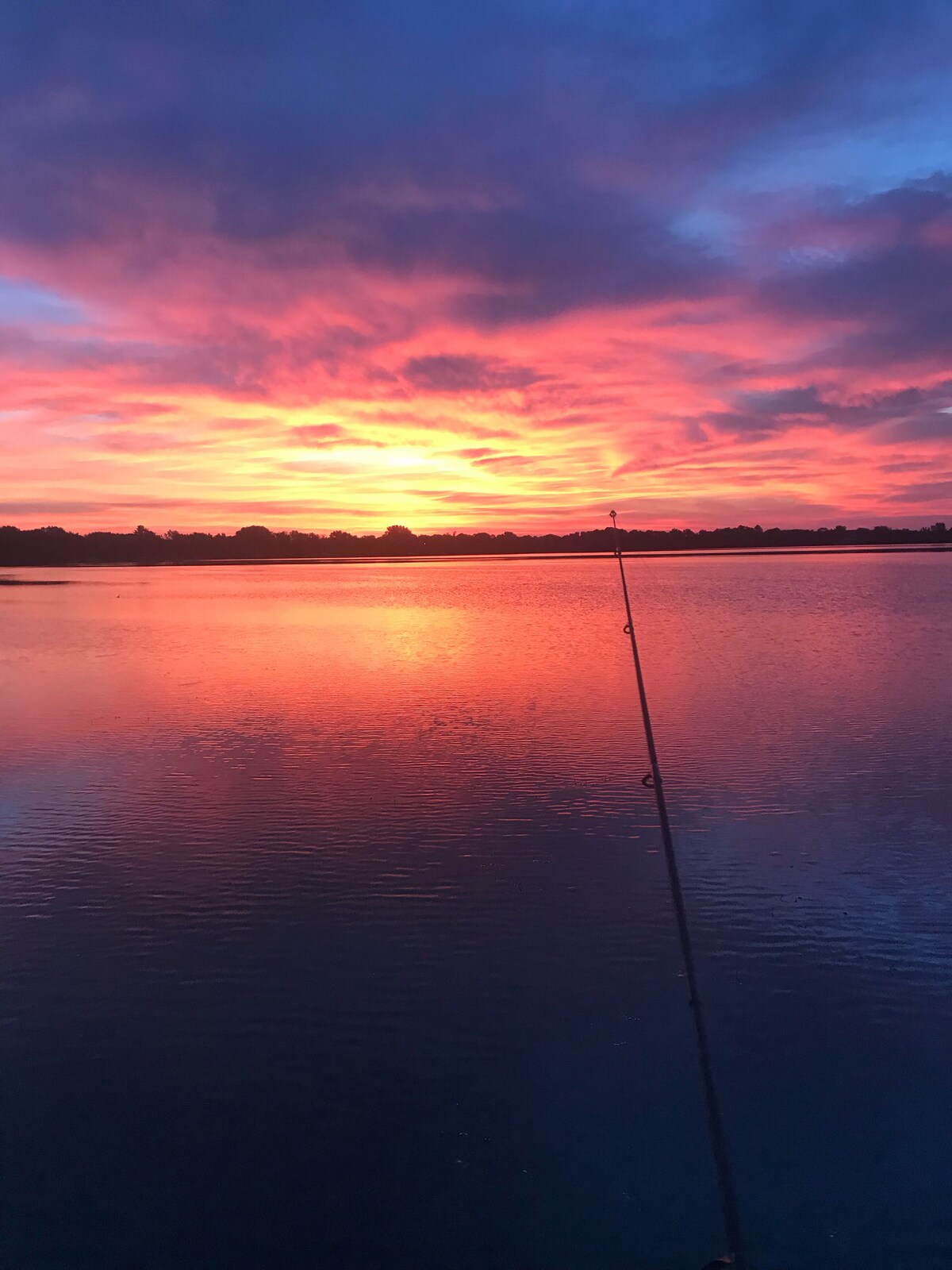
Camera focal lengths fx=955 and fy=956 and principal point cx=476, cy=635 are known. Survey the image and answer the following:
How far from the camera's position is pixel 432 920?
24.2 feet

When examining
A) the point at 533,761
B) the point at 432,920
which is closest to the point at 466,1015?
the point at 432,920

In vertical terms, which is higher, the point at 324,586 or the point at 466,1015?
the point at 324,586

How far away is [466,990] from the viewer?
6.28 m

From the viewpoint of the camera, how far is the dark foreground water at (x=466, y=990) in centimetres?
442

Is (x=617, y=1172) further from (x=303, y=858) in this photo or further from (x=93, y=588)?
(x=93, y=588)

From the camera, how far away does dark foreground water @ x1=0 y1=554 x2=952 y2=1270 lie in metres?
4.42

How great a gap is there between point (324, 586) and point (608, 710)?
43016mm

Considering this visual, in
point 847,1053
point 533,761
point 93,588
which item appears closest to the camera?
point 847,1053

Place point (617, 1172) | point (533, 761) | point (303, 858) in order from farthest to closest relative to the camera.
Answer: point (533, 761) → point (303, 858) → point (617, 1172)

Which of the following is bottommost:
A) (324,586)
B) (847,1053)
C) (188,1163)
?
(847,1053)

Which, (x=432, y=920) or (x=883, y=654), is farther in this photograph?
(x=883, y=654)

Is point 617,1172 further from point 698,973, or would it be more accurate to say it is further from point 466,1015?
point 698,973

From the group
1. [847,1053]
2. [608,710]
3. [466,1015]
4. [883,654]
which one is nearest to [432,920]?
[466,1015]

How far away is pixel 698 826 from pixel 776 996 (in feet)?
11.2
